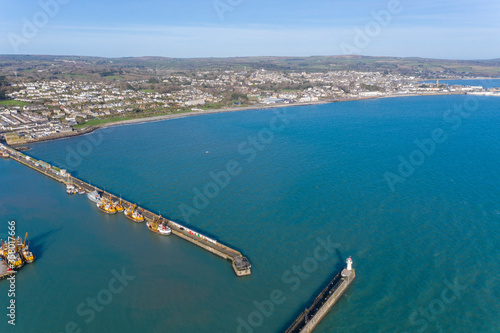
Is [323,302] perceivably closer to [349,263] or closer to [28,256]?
[349,263]

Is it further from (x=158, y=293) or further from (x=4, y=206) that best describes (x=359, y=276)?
(x=4, y=206)

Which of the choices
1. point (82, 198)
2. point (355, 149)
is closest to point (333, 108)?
point (355, 149)
